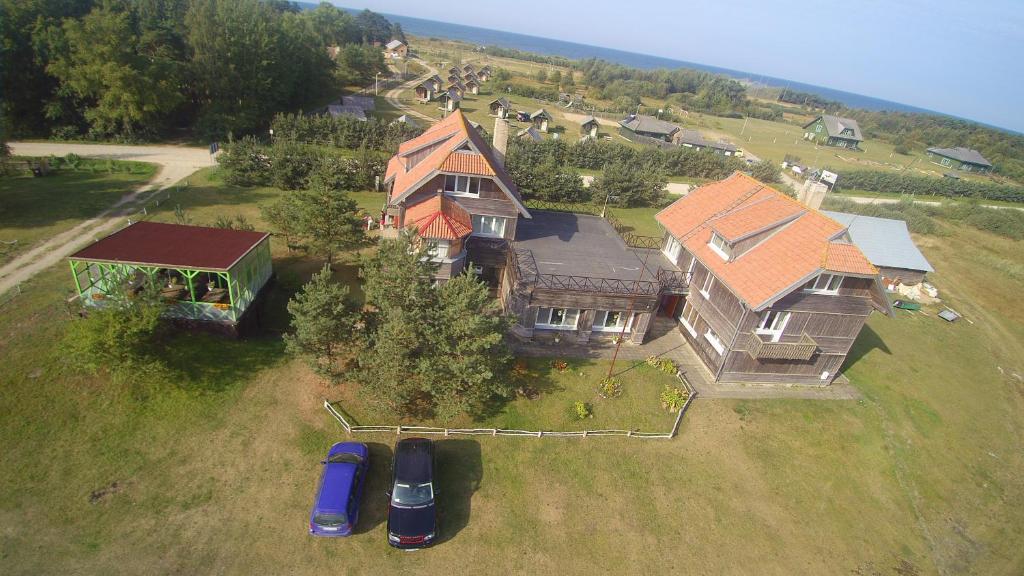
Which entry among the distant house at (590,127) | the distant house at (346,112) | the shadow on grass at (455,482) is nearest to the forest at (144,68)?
the distant house at (346,112)

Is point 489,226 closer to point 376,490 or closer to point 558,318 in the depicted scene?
point 558,318

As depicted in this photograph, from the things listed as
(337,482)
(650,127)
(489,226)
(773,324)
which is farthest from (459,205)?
(650,127)

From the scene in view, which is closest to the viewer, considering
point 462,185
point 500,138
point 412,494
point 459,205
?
point 412,494

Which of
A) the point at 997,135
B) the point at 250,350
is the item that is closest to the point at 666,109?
the point at 997,135

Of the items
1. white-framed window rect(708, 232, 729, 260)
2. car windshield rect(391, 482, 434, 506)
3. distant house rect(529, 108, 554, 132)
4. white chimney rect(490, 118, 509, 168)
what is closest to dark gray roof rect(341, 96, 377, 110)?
distant house rect(529, 108, 554, 132)

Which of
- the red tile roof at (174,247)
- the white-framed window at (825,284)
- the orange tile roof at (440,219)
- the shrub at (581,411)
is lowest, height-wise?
the shrub at (581,411)

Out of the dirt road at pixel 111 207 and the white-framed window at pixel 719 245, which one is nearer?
the white-framed window at pixel 719 245

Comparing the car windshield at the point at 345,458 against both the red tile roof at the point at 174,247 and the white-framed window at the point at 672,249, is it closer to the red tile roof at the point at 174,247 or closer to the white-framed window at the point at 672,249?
the red tile roof at the point at 174,247
